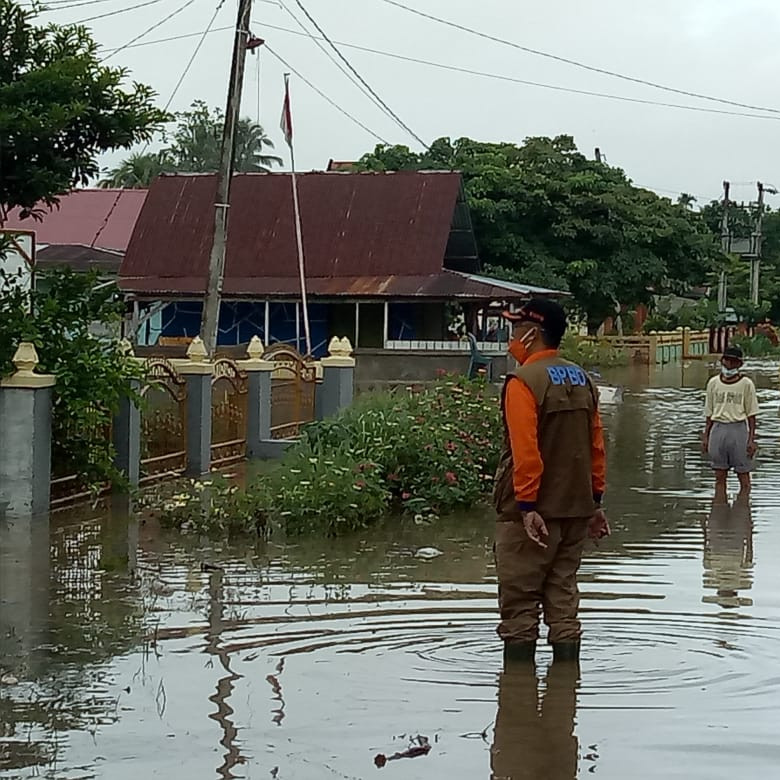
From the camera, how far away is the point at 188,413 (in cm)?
1545

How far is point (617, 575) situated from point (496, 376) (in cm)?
2481

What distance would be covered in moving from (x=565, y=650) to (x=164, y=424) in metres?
8.67

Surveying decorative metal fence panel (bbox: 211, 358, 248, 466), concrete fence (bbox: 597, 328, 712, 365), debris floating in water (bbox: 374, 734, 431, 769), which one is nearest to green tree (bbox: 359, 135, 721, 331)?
concrete fence (bbox: 597, 328, 712, 365)

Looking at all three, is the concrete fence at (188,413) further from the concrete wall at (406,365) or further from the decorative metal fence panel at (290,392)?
the concrete wall at (406,365)

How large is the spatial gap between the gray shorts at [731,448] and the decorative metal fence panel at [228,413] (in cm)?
549

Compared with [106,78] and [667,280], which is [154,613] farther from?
[667,280]

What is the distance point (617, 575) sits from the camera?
998 centimetres

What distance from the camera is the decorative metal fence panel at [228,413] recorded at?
16.4 m

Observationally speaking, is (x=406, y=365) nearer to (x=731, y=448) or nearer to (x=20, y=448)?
(x=731, y=448)

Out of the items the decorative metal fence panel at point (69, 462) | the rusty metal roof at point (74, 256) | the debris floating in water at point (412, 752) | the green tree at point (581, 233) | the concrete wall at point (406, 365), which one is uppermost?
the green tree at point (581, 233)

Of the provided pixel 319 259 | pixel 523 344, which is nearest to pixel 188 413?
pixel 523 344

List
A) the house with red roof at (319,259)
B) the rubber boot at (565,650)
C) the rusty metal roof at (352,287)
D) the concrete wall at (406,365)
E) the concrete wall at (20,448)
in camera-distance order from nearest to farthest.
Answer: the rubber boot at (565,650) → the concrete wall at (20,448) → the rusty metal roof at (352,287) → the concrete wall at (406,365) → the house with red roof at (319,259)

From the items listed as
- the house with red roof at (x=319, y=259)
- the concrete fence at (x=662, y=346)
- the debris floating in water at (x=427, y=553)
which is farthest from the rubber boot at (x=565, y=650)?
the concrete fence at (x=662, y=346)

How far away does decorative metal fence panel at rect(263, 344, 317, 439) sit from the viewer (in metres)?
18.3
